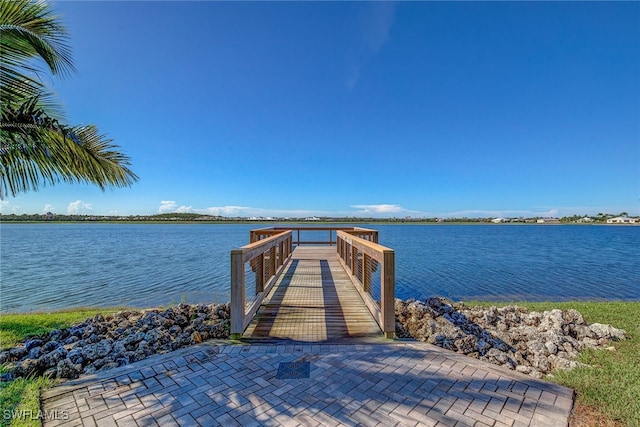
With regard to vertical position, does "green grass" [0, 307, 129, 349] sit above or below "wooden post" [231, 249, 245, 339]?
below

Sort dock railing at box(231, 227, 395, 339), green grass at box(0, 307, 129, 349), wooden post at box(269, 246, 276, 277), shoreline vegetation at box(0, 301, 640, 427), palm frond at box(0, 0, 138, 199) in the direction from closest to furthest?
shoreline vegetation at box(0, 301, 640, 427) < palm frond at box(0, 0, 138, 199) < dock railing at box(231, 227, 395, 339) < green grass at box(0, 307, 129, 349) < wooden post at box(269, 246, 276, 277)

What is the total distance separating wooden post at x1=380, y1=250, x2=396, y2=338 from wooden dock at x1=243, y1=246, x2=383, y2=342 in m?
0.20

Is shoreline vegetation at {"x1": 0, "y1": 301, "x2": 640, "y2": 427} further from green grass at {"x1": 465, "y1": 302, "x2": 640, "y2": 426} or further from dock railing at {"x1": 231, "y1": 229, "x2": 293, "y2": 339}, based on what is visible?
dock railing at {"x1": 231, "y1": 229, "x2": 293, "y2": 339}

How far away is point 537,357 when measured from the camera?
4.12m

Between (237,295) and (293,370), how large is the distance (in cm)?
126

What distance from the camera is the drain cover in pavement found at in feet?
9.33

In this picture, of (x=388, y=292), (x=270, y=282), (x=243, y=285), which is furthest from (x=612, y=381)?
(x=270, y=282)

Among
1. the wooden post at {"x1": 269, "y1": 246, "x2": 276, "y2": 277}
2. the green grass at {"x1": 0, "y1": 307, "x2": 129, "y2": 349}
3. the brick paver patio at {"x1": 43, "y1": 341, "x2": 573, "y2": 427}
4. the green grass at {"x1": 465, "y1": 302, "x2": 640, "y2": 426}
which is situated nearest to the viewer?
the brick paver patio at {"x1": 43, "y1": 341, "x2": 573, "y2": 427}

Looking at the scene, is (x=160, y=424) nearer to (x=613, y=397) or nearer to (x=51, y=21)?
(x=613, y=397)

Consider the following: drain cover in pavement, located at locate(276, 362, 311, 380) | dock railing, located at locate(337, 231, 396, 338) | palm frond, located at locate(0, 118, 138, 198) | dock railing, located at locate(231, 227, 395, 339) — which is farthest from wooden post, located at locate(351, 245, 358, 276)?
palm frond, located at locate(0, 118, 138, 198)

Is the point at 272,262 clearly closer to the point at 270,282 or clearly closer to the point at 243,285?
the point at 270,282

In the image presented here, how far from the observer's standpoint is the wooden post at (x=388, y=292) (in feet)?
12.5

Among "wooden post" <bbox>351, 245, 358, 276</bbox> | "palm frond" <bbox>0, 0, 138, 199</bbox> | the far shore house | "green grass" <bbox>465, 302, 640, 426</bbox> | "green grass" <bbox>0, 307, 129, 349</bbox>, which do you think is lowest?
"green grass" <bbox>0, 307, 129, 349</bbox>

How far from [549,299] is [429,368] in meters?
9.62
